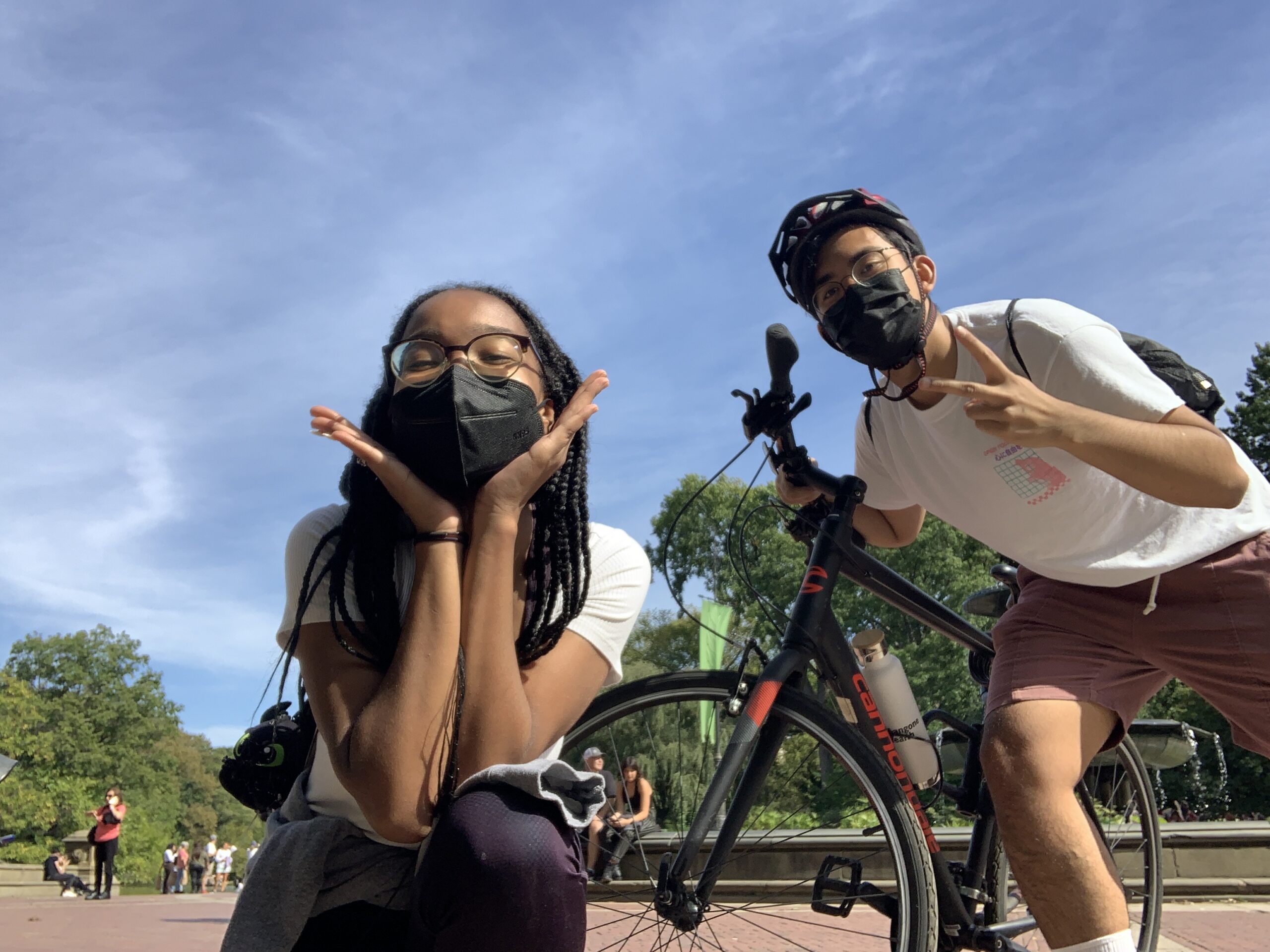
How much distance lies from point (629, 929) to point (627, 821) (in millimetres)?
259

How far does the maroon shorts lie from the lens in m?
2.43

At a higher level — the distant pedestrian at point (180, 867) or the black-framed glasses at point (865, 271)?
the black-framed glasses at point (865, 271)

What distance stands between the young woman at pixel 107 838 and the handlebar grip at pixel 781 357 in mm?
16808

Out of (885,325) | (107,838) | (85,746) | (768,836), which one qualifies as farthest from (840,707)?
(85,746)

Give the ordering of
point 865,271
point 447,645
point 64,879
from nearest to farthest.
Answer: point 447,645
point 865,271
point 64,879

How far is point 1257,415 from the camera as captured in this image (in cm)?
3559

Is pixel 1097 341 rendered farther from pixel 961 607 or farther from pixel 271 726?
pixel 271 726

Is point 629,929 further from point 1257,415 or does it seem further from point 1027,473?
point 1257,415

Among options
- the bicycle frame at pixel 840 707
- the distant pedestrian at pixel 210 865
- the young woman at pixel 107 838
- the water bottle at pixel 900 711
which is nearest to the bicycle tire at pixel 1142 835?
the bicycle frame at pixel 840 707

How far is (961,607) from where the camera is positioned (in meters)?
3.72

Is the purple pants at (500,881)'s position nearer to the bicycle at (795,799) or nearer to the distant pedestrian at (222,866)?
the bicycle at (795,799)

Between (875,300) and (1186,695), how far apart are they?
3341cm

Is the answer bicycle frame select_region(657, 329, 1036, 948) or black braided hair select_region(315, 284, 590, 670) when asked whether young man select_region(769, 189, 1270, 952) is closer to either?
bicycle frame select_region(657, 329, 1036, 948)

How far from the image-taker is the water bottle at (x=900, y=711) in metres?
2.80
